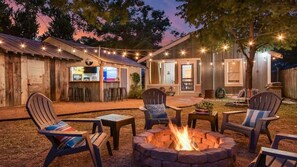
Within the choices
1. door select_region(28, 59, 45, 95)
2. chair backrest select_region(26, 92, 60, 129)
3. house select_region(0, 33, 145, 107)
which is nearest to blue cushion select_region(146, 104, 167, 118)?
chair backrest select_region(26, 92, 60, 129)

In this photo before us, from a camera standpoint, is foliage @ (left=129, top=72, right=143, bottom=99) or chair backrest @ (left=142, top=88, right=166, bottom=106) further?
foliage @ (left=129, top=72, right=143, bottom=99)

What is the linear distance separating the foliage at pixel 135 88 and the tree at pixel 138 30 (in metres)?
8.39

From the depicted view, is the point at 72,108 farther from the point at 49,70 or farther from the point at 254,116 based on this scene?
the point at 254,116

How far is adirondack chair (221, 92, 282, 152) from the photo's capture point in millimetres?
3928

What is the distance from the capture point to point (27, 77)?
10.8 metres

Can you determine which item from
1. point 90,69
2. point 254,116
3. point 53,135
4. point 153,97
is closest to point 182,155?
point 53,135

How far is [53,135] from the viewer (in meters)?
3.03

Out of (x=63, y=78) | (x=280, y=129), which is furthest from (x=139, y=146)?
(x=63, y=78)

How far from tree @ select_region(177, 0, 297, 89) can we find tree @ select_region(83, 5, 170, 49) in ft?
45.8

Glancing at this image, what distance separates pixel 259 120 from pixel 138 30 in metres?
23.4

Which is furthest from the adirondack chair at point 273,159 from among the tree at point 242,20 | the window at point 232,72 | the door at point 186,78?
the door at point 186,78

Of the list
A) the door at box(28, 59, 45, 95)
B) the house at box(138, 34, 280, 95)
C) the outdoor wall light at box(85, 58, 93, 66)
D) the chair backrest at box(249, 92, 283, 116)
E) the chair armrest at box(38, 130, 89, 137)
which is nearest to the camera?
the chair armrest at box(38, 130, 89, 137)

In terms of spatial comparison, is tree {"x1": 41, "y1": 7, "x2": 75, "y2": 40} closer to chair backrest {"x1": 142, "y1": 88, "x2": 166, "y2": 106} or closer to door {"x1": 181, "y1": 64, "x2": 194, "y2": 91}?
door {"x1": 181, "y1": 64, "x2": 194, "y2": 91}

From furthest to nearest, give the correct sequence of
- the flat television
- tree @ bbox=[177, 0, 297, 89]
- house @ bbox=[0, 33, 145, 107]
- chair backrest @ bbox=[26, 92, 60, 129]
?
the flat television → house @ bbox=[0, 33, 145, 107] → tree @ bbox=[177, 0, 297, 89] → chair backrest @ bbox=[26, 92, 60, 129]
